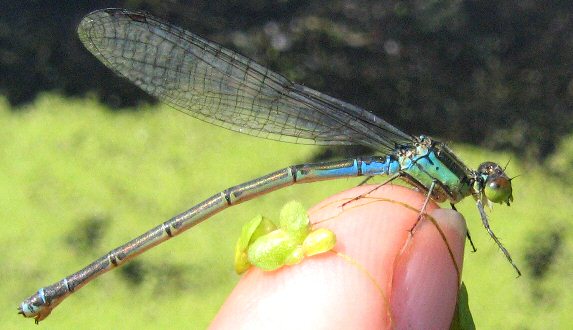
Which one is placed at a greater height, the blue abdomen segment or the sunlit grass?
the sunlit grass

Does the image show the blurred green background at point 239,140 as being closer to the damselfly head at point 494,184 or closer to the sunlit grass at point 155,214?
the sunlit grass at point 155,214

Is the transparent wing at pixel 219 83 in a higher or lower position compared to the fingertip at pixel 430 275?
higher

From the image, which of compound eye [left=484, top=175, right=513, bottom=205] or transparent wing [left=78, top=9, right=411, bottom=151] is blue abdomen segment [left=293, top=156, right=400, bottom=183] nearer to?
transparent wing [left=78, top=9, right=411, bottom=151]

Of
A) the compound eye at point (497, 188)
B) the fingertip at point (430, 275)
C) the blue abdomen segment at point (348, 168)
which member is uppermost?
the blue abdomen segment at point (348, 168)

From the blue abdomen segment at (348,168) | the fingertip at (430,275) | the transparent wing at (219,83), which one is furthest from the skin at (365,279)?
the transparent wing at (219,83)

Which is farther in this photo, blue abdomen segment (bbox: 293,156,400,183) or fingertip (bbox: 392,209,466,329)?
blue abdomen segment (bbox: 293,156,400,183)

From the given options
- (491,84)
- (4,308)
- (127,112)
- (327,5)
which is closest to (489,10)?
(491,84)

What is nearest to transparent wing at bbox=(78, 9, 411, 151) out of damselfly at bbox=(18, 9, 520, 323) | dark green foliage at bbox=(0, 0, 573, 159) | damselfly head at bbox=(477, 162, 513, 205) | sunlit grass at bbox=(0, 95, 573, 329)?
damselfly at bbox=(18, 9, 520, 323)
